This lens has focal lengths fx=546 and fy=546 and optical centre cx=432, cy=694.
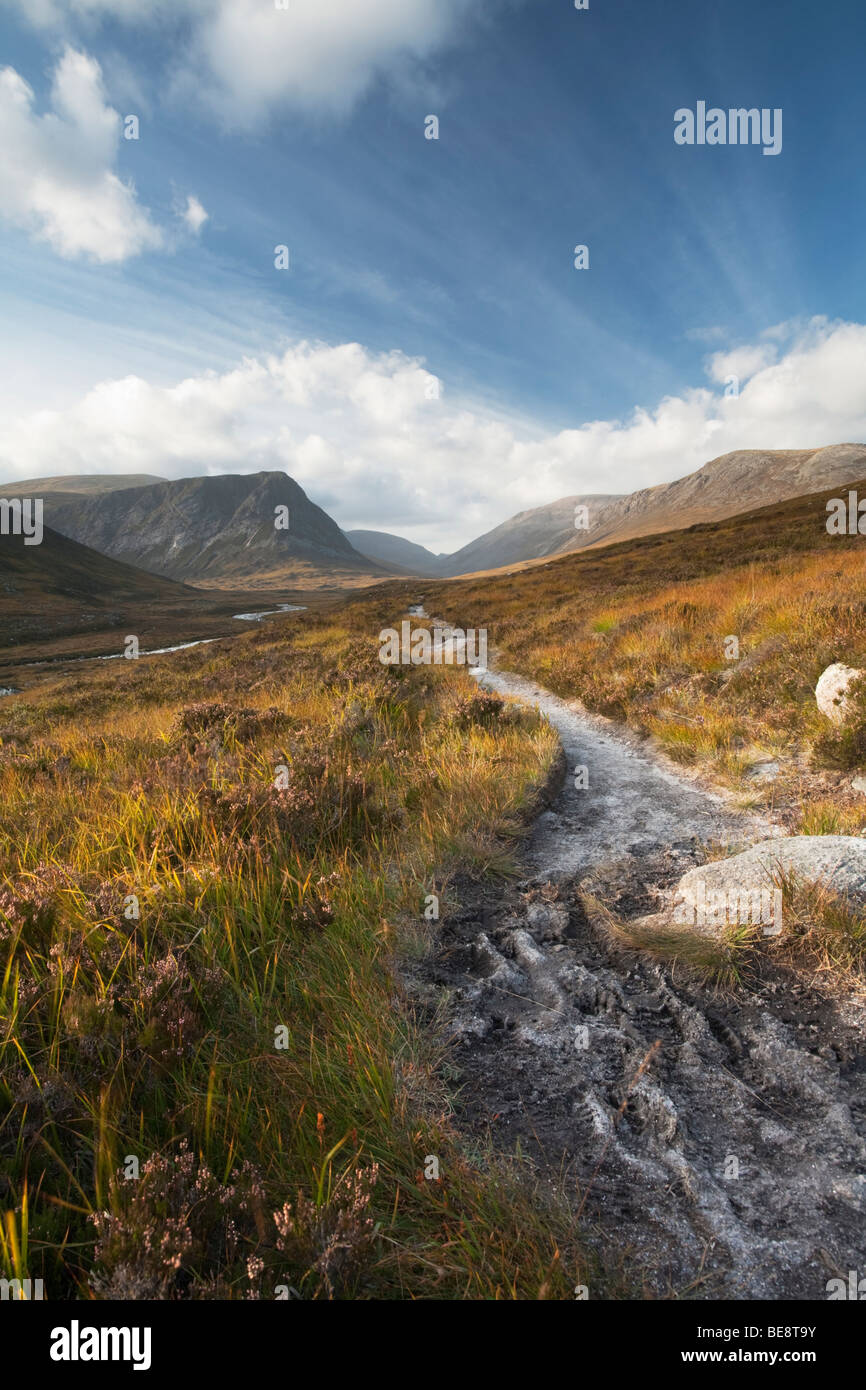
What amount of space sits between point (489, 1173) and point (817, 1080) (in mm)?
1533

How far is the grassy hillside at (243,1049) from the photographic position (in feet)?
5.37

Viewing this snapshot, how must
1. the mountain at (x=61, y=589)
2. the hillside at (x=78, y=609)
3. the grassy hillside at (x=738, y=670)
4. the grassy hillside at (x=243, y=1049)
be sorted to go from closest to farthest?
the grassy hillside at (x=243, y=1049), the grassy hillside at (x=738, y=670), the hillside at (x=78, y=609), the mountain at (x=61, y=589)

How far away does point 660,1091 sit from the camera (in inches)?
91.0

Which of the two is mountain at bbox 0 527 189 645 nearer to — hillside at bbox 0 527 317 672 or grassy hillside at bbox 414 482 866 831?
hillside at bbox 0 527 317 672

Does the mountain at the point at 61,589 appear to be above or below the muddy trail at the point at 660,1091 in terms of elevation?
above

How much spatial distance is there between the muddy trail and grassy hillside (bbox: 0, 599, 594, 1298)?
0.82 ft

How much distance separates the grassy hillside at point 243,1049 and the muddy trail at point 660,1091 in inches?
9.9

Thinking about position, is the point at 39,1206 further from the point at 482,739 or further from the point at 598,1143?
the point at 482,739

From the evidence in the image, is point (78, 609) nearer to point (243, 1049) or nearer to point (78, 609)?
point (78, 609)

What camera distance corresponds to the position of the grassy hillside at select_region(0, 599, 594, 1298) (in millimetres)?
1637

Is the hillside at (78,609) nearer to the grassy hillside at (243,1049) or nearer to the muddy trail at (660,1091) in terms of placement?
the grassy hillside at (243,1049)

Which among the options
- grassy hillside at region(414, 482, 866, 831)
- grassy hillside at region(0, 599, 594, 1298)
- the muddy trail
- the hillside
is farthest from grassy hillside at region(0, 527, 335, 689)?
the muddy trail

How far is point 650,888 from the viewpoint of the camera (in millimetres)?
3871

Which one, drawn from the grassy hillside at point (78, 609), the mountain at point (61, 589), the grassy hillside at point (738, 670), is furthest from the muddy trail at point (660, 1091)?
the mountain at point (61, 589)
